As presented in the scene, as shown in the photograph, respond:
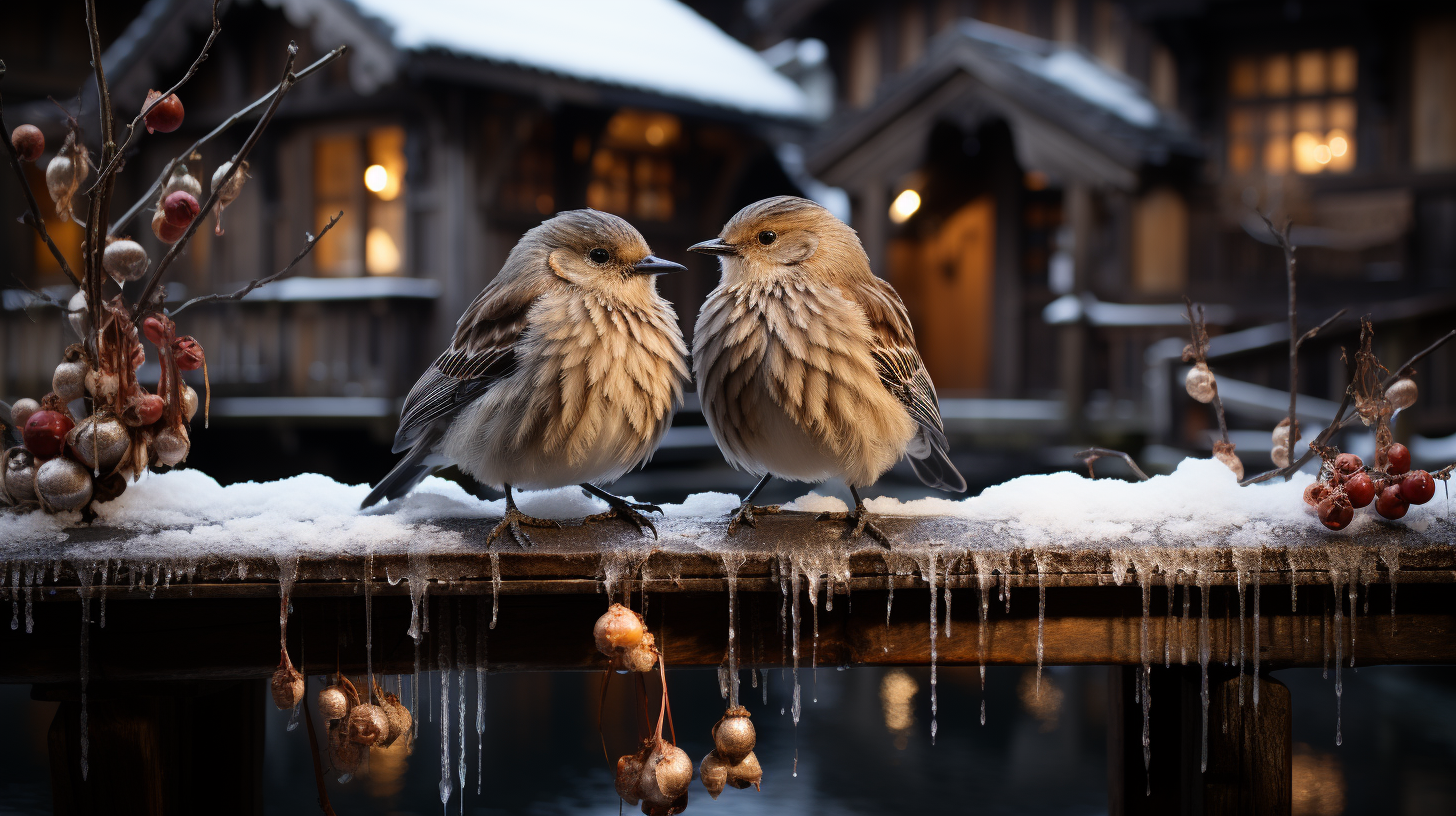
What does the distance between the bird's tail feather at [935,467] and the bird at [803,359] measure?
0.16 m

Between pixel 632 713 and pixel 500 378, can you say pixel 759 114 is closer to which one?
pixel 632 713

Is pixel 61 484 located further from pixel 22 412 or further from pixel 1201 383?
pixel 1201 383

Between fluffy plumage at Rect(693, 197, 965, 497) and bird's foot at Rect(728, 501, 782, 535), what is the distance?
3.2 inches

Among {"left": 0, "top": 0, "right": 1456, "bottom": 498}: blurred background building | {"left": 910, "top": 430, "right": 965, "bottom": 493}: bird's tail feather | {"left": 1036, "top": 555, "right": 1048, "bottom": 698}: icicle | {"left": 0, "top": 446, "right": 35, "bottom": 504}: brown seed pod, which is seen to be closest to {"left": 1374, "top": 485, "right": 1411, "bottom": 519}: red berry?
{"left": 1036, "top": 555, "right": 1048, "bottom": 698}: icicle

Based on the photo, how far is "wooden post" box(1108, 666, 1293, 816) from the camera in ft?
7.00

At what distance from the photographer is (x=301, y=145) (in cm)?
998

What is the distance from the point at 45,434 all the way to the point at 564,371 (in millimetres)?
987

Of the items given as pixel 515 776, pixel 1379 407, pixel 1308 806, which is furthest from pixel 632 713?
pixel 1379 407

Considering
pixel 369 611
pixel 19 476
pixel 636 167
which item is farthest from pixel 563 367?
pixel 636 167

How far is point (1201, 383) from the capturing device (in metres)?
2.48

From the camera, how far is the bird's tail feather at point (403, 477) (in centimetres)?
232

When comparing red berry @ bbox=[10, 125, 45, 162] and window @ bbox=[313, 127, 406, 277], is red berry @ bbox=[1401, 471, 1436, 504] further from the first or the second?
window @ bbox=[313, 127, 406, 277]

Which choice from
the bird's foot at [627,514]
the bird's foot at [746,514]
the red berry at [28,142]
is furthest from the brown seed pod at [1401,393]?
the red berry at [28,142]

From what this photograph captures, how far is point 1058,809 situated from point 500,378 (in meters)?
3.05
